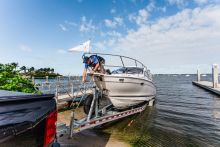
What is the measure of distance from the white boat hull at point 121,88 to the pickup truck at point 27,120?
18.5ft

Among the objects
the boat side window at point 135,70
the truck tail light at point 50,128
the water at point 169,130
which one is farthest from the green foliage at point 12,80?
the boat side window at point 135,70

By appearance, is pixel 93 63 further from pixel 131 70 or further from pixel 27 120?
pixel 27 120

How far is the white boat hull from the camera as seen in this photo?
791 cm

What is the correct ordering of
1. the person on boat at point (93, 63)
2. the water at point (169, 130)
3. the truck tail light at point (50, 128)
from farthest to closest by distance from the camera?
1. the person on boat at point (93, 63)
2. the water at point (169, 130)
3. the truck tail light at point (50, 128)

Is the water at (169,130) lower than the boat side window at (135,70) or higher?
lower

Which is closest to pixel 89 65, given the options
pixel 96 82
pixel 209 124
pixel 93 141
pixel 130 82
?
pixel 96 82

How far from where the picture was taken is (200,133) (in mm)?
8227

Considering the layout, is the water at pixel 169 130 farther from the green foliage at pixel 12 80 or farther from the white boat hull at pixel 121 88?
the green foliage at pixel 12 80

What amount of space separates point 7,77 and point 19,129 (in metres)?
6.25

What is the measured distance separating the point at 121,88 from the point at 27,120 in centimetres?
660

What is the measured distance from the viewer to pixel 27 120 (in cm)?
173

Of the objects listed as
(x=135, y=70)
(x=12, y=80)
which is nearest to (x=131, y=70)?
(x=135, y=70)

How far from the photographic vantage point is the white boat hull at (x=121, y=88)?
791 centimetres

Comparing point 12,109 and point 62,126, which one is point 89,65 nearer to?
point 62,126
